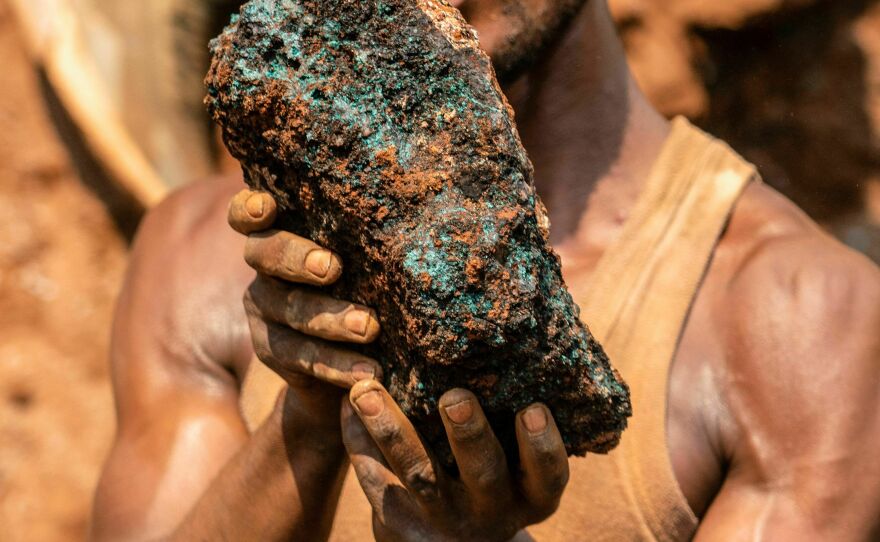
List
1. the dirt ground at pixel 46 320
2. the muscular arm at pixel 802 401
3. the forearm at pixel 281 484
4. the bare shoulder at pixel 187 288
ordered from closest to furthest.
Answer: the forearm at pixel 281 484, the muscular arm at pixel 802 401, the bare shoulder at pixel 187 288, the dirt ground at pixel 46 320

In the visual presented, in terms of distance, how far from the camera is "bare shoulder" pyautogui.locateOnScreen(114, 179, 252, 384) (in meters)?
1.90

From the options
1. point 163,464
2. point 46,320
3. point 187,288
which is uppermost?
point 187,288

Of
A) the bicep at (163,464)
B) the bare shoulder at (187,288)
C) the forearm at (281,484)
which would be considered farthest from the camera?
the bare shoulder at (187,288)

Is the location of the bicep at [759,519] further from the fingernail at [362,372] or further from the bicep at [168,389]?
the bicep at [168,389]

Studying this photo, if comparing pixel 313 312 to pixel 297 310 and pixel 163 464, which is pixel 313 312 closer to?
pixel 297 310

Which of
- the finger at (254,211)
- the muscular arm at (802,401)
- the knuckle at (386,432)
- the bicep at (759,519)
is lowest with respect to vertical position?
the bicep at (759,519)

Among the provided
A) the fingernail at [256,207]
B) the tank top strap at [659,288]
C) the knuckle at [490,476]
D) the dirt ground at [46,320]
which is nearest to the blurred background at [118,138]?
the dirt ground at [46,320]

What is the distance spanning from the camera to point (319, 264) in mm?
1214

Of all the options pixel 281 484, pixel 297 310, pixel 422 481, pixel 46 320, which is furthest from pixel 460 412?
pixel 46 320

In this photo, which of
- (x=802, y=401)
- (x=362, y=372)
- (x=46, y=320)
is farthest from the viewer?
(x=46, y=320)

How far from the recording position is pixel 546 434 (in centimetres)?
118

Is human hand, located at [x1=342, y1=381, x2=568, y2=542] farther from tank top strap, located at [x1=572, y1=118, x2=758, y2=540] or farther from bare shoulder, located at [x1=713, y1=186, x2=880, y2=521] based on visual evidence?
bare shoulder, located at [x1=713, y1=186, x2=880, y2=521]

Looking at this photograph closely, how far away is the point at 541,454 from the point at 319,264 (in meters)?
0.31

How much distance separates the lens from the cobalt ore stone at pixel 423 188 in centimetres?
111
